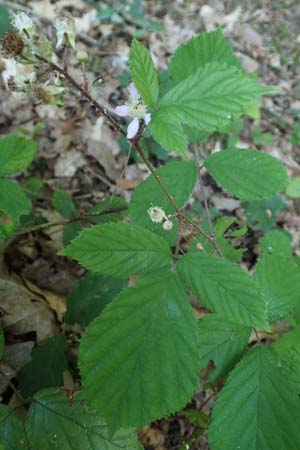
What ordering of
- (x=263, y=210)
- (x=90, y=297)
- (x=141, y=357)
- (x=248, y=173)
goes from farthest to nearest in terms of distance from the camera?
(x=263, y=210) < (x=90, y=297) < (x=248, y=173) < (x=141, y=357)

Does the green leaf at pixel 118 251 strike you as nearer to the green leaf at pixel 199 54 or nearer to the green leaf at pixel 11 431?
the green leaf at pixel 11 431

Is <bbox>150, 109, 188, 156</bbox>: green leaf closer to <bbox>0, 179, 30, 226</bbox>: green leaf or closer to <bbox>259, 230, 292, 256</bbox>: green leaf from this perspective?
<bbox>0, 179, 30, 226</bbox>: green leaf

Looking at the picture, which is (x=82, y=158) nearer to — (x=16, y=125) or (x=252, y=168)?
(x=16, y=125)

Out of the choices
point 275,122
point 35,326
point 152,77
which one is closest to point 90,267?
point 152,77

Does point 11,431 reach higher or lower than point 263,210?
higher

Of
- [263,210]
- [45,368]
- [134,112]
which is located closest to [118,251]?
[134,112]

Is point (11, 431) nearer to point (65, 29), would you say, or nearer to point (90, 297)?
point (90, 297)

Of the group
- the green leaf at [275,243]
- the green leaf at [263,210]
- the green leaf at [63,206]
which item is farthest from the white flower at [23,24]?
the green leaf at [263,210]
